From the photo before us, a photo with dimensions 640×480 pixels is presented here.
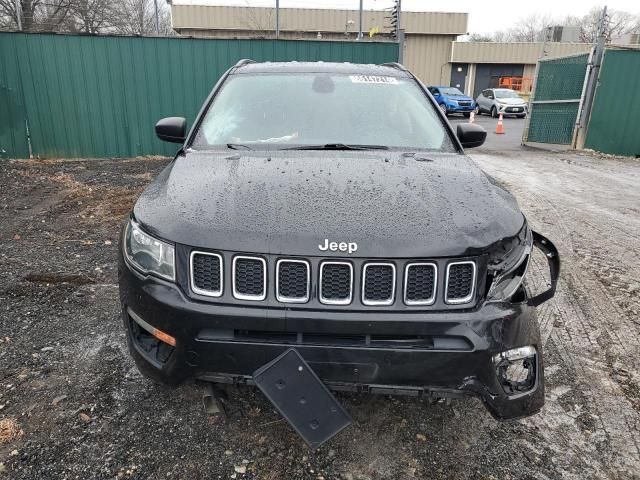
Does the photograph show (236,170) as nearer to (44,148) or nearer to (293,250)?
(293,250)

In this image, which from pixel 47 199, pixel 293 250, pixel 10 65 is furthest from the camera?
pixel 10 65

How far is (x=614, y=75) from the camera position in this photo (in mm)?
11688

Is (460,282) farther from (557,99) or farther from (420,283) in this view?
(557,99)

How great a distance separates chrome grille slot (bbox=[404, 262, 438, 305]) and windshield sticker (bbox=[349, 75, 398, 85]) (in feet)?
7.05

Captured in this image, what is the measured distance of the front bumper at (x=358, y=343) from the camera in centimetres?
184

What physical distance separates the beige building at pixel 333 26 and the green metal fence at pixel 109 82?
13.1m

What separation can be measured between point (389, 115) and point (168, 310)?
6.87 ft

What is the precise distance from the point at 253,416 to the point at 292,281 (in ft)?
2.92

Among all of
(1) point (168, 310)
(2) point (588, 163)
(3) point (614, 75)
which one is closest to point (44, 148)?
(1) point (168, 310)

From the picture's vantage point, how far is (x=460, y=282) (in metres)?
1.89

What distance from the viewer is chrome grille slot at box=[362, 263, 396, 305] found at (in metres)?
1.85

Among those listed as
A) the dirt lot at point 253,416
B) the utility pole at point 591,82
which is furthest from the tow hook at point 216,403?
the utility pole at point 591,82

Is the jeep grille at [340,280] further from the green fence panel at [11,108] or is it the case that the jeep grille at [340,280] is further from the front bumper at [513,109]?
the front bumper at [513,109]

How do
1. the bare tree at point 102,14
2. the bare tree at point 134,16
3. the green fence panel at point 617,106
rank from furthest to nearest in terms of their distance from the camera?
the bare tree at point 134,16
the bare tree at point 102,14
the green fence panel at point 617,106
